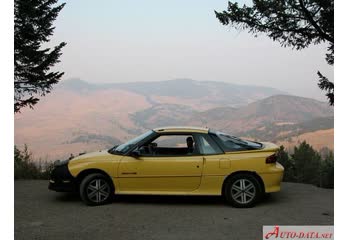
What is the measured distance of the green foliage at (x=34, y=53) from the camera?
41.6 feet

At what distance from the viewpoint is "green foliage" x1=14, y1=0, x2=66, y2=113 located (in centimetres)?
1269

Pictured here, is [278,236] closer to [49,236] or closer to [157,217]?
[157,217]

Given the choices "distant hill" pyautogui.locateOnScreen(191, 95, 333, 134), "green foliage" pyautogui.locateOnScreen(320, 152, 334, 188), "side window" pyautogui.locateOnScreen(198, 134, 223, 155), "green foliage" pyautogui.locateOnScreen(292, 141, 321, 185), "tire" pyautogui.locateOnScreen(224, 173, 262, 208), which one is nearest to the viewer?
"tire" pyautogui.locateOnScreen(224, 173, 262, 208)

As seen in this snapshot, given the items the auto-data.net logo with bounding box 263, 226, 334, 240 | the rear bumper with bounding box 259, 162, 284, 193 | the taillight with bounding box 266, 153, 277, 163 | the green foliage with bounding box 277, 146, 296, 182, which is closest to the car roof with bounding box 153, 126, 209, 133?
the taillight with bounding box 266, 153, 277, 163

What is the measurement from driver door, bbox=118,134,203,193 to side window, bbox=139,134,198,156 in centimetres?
11

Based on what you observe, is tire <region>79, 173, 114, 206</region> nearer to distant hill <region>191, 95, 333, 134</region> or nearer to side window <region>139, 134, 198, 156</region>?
side window <region>139, 134, 198, 156</region>

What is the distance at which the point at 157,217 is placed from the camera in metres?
6.88

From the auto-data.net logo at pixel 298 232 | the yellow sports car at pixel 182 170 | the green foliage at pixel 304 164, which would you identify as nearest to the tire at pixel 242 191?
the yellow sports car at pixel 182 170

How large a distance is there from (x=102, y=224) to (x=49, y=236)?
871mm

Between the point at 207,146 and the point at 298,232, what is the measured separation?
7.67 ft

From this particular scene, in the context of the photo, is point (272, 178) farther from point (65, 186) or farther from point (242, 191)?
point (65, 186)

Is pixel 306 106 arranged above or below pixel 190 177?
above

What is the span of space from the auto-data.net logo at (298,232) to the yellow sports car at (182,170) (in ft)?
4.23

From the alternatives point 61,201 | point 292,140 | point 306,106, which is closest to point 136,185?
point 61,201
